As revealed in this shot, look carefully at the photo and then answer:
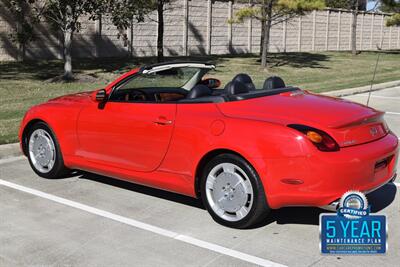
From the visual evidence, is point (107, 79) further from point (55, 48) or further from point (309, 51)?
point (309, 51)

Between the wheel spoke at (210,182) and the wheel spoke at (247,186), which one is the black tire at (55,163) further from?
the wheel spoke at (247,186)

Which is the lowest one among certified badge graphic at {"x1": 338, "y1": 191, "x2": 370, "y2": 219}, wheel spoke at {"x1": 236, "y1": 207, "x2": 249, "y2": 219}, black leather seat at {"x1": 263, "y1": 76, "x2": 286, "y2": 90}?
wheel spoke at {"x1": 236, "y1": 207, "x2": 249, "y2": 219}

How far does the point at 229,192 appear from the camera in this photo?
183 inches

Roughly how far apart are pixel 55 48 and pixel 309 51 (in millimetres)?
20905

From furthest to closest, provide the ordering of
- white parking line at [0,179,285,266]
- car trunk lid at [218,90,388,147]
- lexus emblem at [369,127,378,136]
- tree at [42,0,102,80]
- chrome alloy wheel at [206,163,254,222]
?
1. tree at [42,0,102,80]
2. lexus emblem at [369,127,378,136]
3. chrome alloy wheel at [206,163,254,222]
4. car trunk lid at [218,90,388,147]
5. white parking line at [0,179,285,266]

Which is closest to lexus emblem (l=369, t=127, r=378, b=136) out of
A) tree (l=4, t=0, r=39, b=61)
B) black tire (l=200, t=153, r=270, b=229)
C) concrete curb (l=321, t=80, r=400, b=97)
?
black tire (l=200, t=153, r=270, b=229)

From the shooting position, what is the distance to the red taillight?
14.0 ft

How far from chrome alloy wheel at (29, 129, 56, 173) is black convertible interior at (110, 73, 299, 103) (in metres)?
1.09

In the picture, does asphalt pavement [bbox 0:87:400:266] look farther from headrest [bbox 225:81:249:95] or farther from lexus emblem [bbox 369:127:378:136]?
headrest [bbox 225:81:249:95]

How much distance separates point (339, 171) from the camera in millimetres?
4234

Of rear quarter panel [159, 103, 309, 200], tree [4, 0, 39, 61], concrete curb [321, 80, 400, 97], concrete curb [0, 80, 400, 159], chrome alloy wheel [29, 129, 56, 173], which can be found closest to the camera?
rear quarter panel [159, 103, 309, 200]

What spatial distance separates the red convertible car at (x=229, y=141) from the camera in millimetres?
4301

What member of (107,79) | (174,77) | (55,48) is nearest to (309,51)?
(55,48)

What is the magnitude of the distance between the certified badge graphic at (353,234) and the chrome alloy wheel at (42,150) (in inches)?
133
